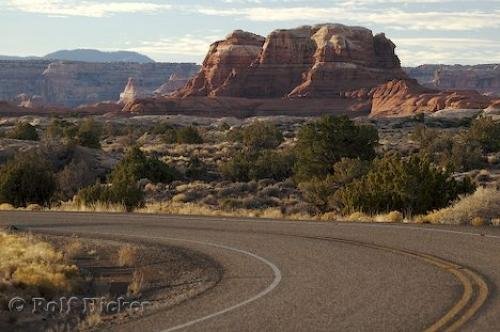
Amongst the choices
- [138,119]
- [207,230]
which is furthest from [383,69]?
[207,230]

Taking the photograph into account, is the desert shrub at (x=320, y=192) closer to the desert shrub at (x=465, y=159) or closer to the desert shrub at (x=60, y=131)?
the desert shrub at (x=465, y=159)

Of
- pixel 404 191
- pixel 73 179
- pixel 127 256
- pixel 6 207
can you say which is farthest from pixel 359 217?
pixel 73 179

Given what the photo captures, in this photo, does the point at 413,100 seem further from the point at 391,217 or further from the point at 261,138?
the point at 391,217

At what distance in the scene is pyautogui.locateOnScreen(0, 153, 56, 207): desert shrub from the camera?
30.9 meters

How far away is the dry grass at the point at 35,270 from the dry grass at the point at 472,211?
9.89 m

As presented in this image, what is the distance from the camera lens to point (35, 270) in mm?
12711

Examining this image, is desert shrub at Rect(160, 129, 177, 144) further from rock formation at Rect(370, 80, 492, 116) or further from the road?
rock formation at Rect(370, 80, 492, 116)

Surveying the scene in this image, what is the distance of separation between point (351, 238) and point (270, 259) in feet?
10.7

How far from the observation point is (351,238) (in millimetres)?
16562

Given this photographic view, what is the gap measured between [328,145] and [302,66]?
114592 millimetres

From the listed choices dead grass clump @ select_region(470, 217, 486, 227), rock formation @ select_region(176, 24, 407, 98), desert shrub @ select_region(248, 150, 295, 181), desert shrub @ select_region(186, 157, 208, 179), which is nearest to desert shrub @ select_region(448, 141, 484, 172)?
desert shrub @ select_region(248, 150, 295, 181)

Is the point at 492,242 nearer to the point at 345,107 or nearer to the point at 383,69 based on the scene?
the point at 345,107

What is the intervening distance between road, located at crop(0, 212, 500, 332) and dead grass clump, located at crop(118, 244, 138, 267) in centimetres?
139

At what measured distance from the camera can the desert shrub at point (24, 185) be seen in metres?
30.9
